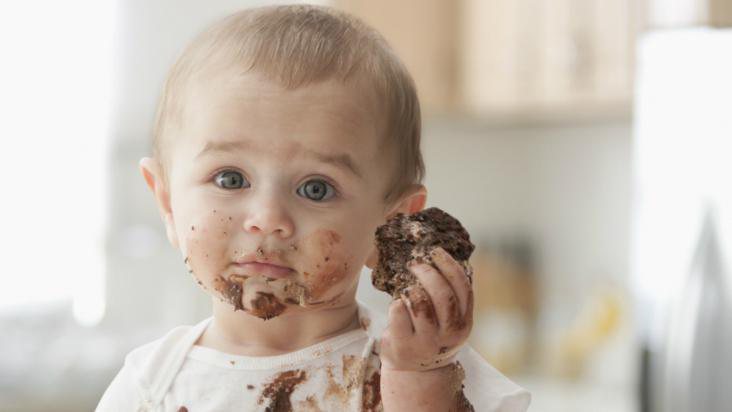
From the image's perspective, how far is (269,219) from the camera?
448 mm

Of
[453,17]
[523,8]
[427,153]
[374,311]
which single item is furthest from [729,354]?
[427,153]

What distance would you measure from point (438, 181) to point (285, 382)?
2505 millimetres

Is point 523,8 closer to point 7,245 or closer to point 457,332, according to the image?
point 7,245

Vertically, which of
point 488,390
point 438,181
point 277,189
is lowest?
point 438,181

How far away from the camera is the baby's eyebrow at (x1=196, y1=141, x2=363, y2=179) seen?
0.45m

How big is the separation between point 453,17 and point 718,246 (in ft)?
4.91

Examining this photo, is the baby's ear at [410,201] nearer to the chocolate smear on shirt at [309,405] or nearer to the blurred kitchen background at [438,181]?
the chocolate smear on shirt at [309,405]

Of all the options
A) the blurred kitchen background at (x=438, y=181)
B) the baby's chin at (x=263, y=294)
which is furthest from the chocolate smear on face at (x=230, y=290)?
the blurred kitchen background at (x=438, y=181)

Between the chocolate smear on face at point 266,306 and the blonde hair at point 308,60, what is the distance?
2.8 inches

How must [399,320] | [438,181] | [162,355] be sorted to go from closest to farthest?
1. [399,320]
2. [162,355]
3. [438,181]

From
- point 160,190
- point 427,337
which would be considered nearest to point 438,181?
point 160,190

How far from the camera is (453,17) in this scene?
264 cm

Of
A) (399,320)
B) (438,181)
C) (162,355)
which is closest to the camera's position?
(399,320)

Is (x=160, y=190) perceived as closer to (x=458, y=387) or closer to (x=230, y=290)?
(x=230, y=290)
